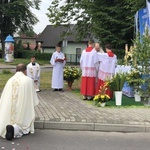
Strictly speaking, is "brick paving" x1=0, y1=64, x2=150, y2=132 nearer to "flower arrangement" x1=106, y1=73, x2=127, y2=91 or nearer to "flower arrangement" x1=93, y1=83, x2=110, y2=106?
"flower arrangement" x1=93, y1=83, x2=110, y2=106

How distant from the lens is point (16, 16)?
189ft

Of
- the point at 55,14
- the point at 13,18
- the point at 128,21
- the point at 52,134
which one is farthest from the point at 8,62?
the point at 52,134

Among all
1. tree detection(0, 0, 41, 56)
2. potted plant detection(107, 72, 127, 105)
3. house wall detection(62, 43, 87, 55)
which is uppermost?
tree detection(0, 0, 41, 56)

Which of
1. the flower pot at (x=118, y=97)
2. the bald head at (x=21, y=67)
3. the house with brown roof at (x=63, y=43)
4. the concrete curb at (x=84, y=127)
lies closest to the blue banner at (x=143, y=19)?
the flower pot at (x=118, y=97)

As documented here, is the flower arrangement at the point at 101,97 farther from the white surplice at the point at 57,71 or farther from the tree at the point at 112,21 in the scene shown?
the tree at the point at 112,21

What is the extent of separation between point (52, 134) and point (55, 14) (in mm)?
32829

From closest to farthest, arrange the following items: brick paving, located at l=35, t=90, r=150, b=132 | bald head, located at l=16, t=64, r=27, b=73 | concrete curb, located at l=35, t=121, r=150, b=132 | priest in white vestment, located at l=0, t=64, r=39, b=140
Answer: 1. priest in white vestment, located at l=0, t=64, r=39, b=140
2. bald head, located at l=16, t=64, r=27, b=73
3. concrete curb, located at l=35, t=121, r=150, b=132
4. brick paving, located at l=35, t=90, r=150, b=132

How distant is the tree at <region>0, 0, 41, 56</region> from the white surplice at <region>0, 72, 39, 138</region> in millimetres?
49648

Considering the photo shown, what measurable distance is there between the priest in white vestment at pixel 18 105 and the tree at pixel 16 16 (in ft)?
163

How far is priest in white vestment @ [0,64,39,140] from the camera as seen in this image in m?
7.32

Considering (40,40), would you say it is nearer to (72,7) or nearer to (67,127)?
(72,7)

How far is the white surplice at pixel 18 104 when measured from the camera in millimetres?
7340

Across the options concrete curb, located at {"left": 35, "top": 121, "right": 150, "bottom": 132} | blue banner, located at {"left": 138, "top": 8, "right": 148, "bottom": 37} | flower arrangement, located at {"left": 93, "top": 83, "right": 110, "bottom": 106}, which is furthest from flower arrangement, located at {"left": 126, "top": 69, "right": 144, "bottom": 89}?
concrete curb, located at {"left": 35, "top": 121, "right": 150, "bottom": 132}

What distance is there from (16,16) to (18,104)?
5202 centimetres
